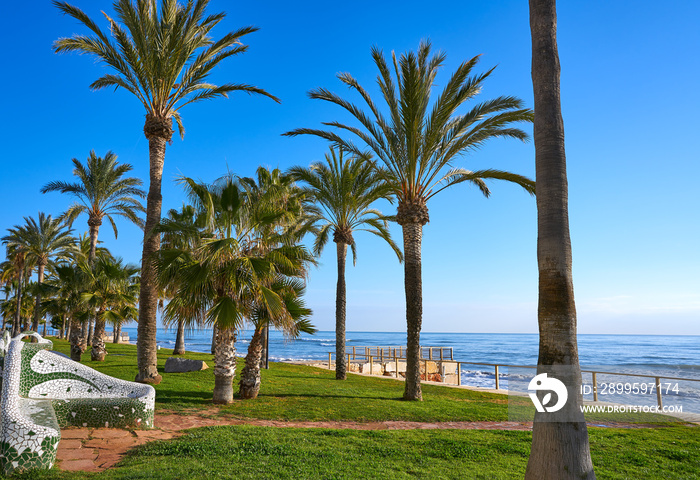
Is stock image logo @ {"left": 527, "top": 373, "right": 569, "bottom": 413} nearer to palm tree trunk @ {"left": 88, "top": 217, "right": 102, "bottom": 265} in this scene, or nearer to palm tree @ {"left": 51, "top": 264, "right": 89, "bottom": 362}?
palm tree @ {"left": 51, "top": 264, "right": 89, "bottom": 362}

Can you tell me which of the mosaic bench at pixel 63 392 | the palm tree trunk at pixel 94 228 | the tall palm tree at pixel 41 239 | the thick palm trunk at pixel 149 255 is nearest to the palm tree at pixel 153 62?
the thick palm trunk at pixel 149 255

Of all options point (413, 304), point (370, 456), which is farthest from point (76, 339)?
point (370, 456)

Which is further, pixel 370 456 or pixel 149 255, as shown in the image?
pixel 149 255

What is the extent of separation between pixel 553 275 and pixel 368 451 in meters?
3.89

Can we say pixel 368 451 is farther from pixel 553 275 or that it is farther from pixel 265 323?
pixel 265 323

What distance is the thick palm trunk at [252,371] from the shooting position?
11203 mm

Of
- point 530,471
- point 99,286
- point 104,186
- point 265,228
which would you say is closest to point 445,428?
point 530,471

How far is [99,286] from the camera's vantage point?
59.2 ft

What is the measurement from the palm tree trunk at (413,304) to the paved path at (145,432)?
297cm

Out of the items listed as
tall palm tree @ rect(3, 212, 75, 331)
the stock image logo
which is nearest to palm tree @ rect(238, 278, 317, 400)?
the stock image logo

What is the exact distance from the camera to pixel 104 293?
18.0 meters

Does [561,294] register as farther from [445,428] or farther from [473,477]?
[445,428]

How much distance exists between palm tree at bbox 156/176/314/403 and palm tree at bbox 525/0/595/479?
6.64 metres

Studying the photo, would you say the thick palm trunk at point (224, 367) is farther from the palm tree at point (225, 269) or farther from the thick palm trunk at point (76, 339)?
the thick palm trunk at point (76, 339)
